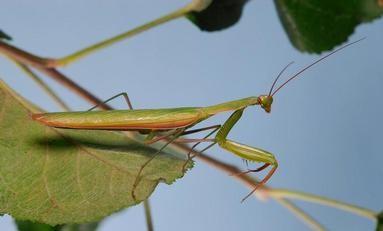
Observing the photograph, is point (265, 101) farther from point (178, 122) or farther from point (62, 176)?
point (62, 176)

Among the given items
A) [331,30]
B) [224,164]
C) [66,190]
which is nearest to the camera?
[66,190]

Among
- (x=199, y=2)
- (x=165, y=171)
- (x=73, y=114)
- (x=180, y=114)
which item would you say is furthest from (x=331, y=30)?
(x=73, y=114)

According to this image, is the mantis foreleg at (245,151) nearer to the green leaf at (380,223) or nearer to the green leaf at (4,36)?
the green leaf at (380,223)

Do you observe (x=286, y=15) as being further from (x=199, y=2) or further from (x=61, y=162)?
(x=61, y=162)

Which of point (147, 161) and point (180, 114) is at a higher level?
point (180, 114)

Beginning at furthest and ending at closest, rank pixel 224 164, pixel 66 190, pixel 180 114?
Answer: pixel 224 164, pixel 180 114, pixel 66 190

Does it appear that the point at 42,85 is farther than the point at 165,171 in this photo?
Yes

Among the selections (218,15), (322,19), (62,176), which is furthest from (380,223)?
(62,176)

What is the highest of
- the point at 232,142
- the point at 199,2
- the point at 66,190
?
the point at 199,2
